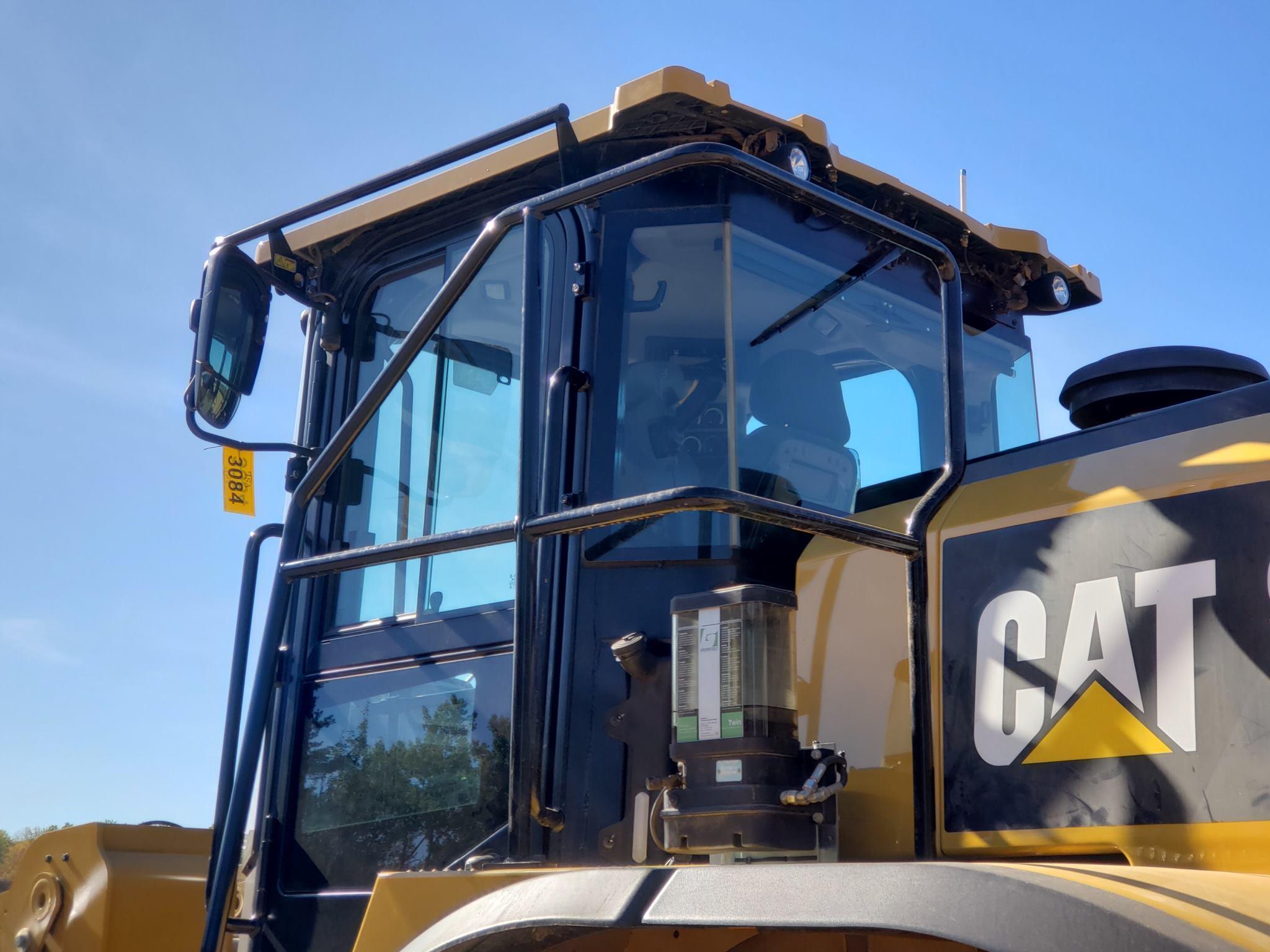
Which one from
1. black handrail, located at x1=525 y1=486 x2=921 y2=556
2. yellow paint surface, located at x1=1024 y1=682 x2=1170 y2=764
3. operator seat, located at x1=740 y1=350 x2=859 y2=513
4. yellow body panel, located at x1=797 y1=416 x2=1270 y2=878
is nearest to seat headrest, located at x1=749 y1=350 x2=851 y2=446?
operator seat, located at x1=740 y1=350 x2=859 y2=513

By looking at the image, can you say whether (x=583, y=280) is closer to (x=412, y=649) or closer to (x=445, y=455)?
(x=445, y=455)

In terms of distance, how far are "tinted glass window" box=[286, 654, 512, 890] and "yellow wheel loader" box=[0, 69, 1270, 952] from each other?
1cm

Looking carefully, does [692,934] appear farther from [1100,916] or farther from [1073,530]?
[1073,530]

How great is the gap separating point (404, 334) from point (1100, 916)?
2458mm

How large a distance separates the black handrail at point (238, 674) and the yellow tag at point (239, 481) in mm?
77

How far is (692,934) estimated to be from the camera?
2.10m

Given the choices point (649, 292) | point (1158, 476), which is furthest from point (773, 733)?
point (649, 292)

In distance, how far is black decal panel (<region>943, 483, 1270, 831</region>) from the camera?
1977 millimetres

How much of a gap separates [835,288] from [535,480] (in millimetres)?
808

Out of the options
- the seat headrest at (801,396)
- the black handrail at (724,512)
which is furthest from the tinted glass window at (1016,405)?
the black handrail at (724,512)

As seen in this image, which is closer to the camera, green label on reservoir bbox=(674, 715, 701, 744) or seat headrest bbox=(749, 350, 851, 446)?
green label on reservoir bbox=(674, 715, 701, 744)

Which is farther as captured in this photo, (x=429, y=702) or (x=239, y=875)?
(x=239, y=875)

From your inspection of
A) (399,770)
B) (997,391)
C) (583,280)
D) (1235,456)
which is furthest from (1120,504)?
(399,770)

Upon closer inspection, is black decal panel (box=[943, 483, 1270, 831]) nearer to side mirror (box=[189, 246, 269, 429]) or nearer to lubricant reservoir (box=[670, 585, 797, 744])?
lubricant reservoir (box=[670, 585, 797, 744])
